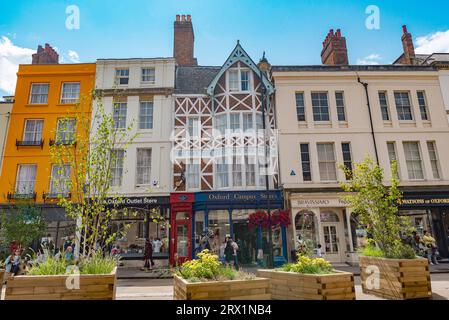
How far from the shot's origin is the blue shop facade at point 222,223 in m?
17.8

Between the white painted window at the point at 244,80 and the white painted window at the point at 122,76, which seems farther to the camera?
the white painted window at the point at 122,76

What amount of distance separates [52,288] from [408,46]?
2656 centimetres

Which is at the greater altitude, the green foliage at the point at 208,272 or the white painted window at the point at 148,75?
the white painted window at the point at 148,75

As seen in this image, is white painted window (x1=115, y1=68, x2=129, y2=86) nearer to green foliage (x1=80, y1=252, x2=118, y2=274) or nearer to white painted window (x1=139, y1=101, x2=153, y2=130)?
white painted window (x1=139, y1=101, x2=153, y2=130)

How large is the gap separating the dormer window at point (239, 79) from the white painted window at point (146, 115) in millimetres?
5741

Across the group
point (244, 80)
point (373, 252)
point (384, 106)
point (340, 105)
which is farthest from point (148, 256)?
point (384, 106)

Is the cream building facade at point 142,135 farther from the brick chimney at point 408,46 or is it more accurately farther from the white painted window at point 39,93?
the brick chimney at point 408,46

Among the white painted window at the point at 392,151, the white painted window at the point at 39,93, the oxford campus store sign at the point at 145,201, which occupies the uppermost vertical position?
the white painted window at the point at 39,93

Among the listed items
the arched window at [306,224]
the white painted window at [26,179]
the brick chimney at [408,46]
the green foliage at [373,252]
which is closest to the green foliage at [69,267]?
the green foliage at [373,252]

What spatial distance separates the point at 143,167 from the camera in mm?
19281

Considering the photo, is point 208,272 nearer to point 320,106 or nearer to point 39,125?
point 320,106

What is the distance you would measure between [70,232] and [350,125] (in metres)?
19.2
